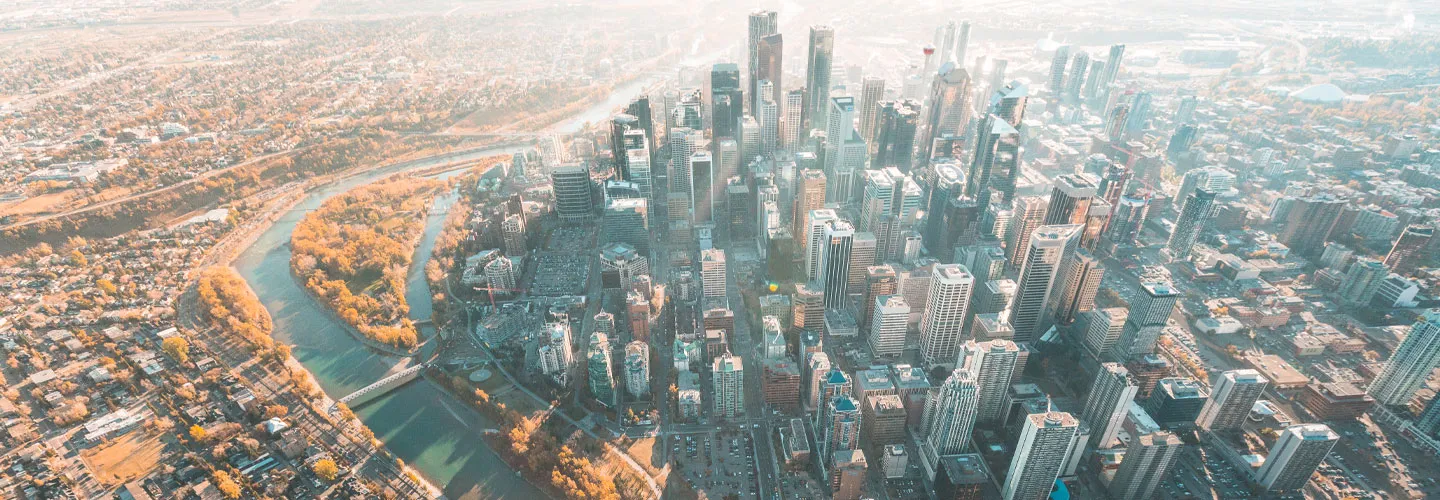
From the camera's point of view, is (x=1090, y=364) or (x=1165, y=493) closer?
(x=1165, y=493)

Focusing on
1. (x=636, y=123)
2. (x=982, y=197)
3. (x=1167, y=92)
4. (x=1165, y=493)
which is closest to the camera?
(x=1165, y=493)

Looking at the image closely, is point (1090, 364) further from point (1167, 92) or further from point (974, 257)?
point (1167, 92)

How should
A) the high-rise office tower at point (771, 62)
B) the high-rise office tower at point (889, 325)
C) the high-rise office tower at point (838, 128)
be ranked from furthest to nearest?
the high-rise office tower at point (771, 62) < the high-rise office tower at point (838, 128) < the high-rise office tower at point (889, 325)

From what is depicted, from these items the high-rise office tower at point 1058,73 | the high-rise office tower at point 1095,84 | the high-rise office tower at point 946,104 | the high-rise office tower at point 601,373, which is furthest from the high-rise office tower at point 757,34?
the high-rise office tower at point 1095,84

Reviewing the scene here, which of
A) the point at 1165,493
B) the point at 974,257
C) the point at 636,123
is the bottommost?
the point at 1165,493

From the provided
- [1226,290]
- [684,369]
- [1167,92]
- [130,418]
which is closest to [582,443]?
[684,369]

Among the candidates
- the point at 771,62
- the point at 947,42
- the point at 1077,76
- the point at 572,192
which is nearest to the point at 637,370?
the point at 572,192

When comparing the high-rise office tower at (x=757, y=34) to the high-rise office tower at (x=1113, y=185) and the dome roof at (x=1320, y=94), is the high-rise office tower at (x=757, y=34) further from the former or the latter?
the dome roof at (x=1320, y=94)
